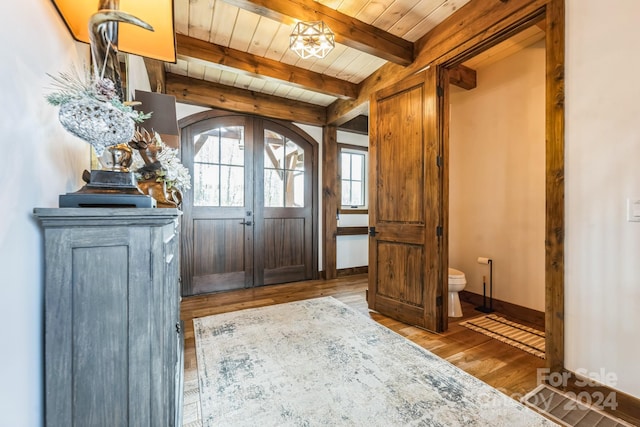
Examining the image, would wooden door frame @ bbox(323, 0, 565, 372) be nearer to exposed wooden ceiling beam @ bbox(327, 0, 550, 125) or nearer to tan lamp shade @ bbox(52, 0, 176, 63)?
exposed wooden ceiling beam @ bbox(327, 0, 550, 125)

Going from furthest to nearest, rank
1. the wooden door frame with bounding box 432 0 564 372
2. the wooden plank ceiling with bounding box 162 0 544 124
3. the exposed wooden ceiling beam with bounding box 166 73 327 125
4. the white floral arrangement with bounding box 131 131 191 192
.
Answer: the exposed wooden ceiling beam with bounding box 166 73 327 125, the wooden plank ceiling with bounding box 162 0 544 124, the wooden door frame with bounding box 432 0 564 372, the white floral arrangement with bounding box 131 131 191 192

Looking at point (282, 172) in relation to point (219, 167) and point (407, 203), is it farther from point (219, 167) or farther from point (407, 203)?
point (407, 203)

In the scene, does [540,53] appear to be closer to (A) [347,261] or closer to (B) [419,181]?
(B) [419,181]

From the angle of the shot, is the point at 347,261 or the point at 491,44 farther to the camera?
the point at 347,261

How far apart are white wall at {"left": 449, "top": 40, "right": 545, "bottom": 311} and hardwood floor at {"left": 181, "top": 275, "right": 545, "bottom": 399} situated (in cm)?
55

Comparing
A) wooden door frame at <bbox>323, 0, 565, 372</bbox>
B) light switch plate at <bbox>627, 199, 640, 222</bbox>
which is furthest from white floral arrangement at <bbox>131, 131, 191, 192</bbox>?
light switch plate at <bbox>627, 199, 640, 222</bbox>

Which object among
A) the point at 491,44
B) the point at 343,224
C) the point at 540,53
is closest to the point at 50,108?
the point at 491,44

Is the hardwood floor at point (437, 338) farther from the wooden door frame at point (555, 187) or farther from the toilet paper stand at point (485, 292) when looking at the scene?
the wooden door frame at point (555, 187)

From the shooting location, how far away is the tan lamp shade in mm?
905

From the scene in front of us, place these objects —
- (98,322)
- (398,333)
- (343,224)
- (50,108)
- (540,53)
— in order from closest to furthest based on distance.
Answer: (98,322), (50,108), (398,333), (540,53), (343,224)

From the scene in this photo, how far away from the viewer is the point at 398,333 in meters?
2.34

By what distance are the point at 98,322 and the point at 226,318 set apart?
209cm

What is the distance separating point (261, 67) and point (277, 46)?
28 centimetres

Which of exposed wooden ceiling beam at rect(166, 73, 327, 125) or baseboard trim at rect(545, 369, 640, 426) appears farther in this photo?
exposed wooden ceiling beam at rect(166, 73, 327, 125)
